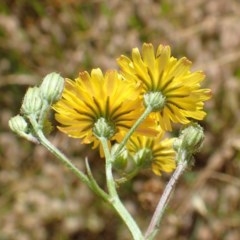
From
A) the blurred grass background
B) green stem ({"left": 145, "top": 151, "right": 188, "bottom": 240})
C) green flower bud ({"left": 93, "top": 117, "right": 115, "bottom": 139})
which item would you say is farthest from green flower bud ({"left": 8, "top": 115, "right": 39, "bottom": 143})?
the blurred grass background

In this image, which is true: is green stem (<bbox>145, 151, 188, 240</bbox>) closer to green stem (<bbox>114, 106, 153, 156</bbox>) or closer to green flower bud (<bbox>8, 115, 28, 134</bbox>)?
green stem (<bbox>114, 106, 153, 156</bbox>)

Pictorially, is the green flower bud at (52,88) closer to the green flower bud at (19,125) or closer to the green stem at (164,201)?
the green flower bud at (19,125)

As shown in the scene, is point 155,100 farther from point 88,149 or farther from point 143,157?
point 88,149

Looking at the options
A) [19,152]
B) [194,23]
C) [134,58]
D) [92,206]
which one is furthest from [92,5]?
[134,58]

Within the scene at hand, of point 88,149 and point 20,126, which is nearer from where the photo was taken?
point 20,126

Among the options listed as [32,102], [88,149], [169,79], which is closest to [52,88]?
[32,102]

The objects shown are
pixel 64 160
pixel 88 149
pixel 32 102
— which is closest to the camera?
pixel 64 160
